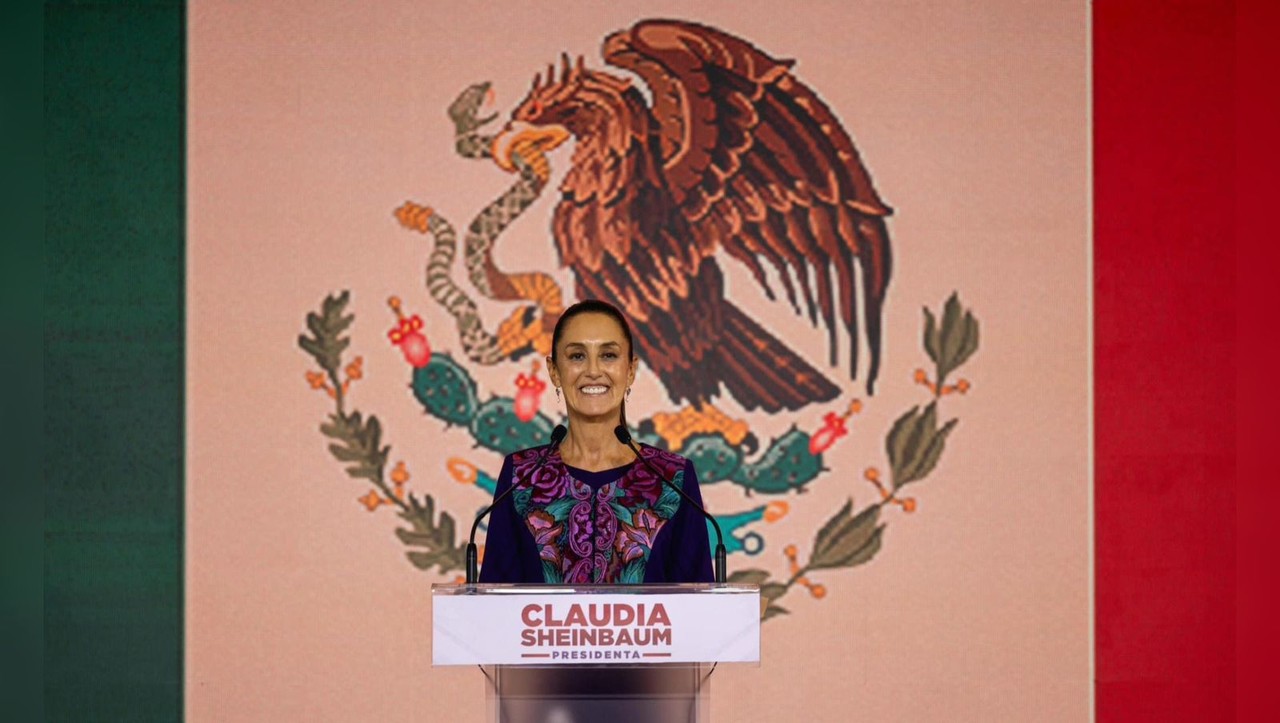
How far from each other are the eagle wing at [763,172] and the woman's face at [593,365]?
131cm

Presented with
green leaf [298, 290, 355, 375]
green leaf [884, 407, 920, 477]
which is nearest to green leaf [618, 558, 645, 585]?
green leaf [884, 407, 920, 477]

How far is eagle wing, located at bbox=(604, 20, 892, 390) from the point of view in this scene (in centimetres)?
401

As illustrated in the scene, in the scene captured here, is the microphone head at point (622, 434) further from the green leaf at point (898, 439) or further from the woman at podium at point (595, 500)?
the green leaf at point (898, 439)

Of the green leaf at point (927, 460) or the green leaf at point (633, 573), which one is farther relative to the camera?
the green leaf at point (927, 460)

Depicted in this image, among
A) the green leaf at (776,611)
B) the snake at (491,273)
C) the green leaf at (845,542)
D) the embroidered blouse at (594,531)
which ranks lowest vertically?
the green leaf at (776,611)

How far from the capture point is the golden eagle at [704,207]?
399 cm

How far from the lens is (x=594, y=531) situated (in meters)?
2.57

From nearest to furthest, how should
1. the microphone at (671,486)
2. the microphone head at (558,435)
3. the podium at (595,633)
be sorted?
1. the podium at (595,633)
2. the microphone at (671,486)
3. the microphone head at (558,435)

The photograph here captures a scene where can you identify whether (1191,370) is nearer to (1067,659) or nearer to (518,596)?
(1067,659)

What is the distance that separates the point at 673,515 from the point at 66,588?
2286 millimetres

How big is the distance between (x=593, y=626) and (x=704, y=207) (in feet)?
6.72

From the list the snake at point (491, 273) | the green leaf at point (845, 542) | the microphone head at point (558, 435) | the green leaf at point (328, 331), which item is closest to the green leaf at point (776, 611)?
the green leaf at point (845, 542)

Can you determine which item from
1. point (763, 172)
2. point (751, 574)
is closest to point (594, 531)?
point (751, 574)

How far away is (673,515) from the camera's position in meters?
2.61
